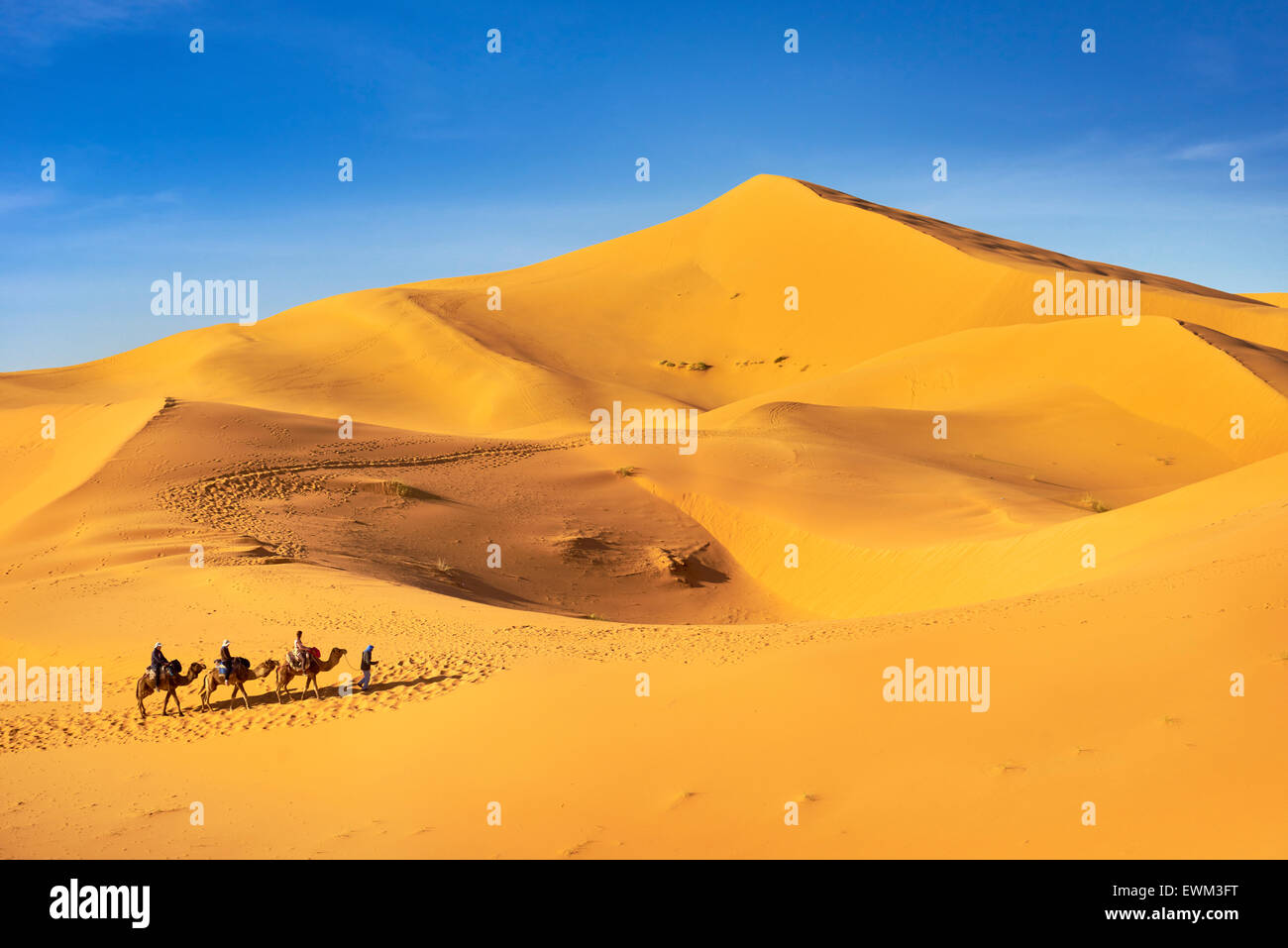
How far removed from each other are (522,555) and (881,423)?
46.1 feet

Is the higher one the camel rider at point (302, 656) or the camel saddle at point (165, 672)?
the camel rider at point (302, 656)

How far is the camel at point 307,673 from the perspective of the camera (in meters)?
10.8

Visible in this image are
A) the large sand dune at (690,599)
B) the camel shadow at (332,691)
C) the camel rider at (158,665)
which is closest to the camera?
the large sand dune at (690,599)

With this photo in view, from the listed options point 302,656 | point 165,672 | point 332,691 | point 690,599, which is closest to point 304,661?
point 302,656

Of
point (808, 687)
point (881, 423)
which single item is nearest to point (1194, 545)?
point (808, 687)

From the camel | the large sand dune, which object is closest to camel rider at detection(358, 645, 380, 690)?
the large sand dune

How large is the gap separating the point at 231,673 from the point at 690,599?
10.5m

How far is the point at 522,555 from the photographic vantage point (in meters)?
20.0

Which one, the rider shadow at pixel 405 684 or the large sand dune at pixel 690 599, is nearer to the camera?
the large sand dune at pixel 690 599

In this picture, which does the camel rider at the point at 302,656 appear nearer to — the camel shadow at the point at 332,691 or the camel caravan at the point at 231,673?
the camel caravan at the point at 231,673

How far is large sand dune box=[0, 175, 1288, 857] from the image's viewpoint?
6.90m

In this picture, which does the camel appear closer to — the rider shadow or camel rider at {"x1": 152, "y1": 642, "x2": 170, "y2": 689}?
the rider shadow

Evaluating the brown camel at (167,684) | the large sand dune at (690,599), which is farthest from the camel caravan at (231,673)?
the large sand dune at (690,599)

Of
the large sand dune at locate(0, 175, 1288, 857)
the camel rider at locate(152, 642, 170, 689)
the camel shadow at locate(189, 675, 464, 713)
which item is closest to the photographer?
the large sand dune at locate(0, 175, 1288, 857)
